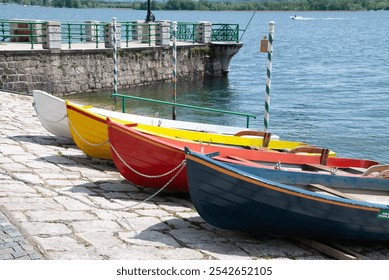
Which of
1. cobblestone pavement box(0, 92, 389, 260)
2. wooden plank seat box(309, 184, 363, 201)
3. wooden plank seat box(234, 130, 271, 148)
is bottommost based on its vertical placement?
cobblestone pavement box(0, 92, 389, 260)

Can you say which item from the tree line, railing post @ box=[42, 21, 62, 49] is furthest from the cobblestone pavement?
the tree line

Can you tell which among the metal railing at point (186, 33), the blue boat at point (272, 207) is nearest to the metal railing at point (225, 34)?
the metal railing at point (186, 33)

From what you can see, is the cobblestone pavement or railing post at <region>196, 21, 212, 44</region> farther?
railing post at <region>196, 21, 212, 44</region>

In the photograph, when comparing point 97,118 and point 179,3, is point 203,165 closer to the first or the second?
point 97,118

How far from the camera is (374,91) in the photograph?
104ft

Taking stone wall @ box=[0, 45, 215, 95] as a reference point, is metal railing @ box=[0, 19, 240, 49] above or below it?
above

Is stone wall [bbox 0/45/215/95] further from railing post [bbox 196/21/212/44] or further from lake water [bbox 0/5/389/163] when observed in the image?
lake water [bbox 0/5/389/163]

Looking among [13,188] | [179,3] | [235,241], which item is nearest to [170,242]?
[235,241]

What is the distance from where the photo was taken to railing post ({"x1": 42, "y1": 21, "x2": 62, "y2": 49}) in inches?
853

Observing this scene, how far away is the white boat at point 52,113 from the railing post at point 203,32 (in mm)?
18961

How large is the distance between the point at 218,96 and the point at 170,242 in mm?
21082

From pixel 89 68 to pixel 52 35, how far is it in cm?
241

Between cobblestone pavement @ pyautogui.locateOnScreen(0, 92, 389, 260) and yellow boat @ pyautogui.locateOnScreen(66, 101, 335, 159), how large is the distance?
0.42 metres

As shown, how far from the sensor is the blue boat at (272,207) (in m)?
7.24
